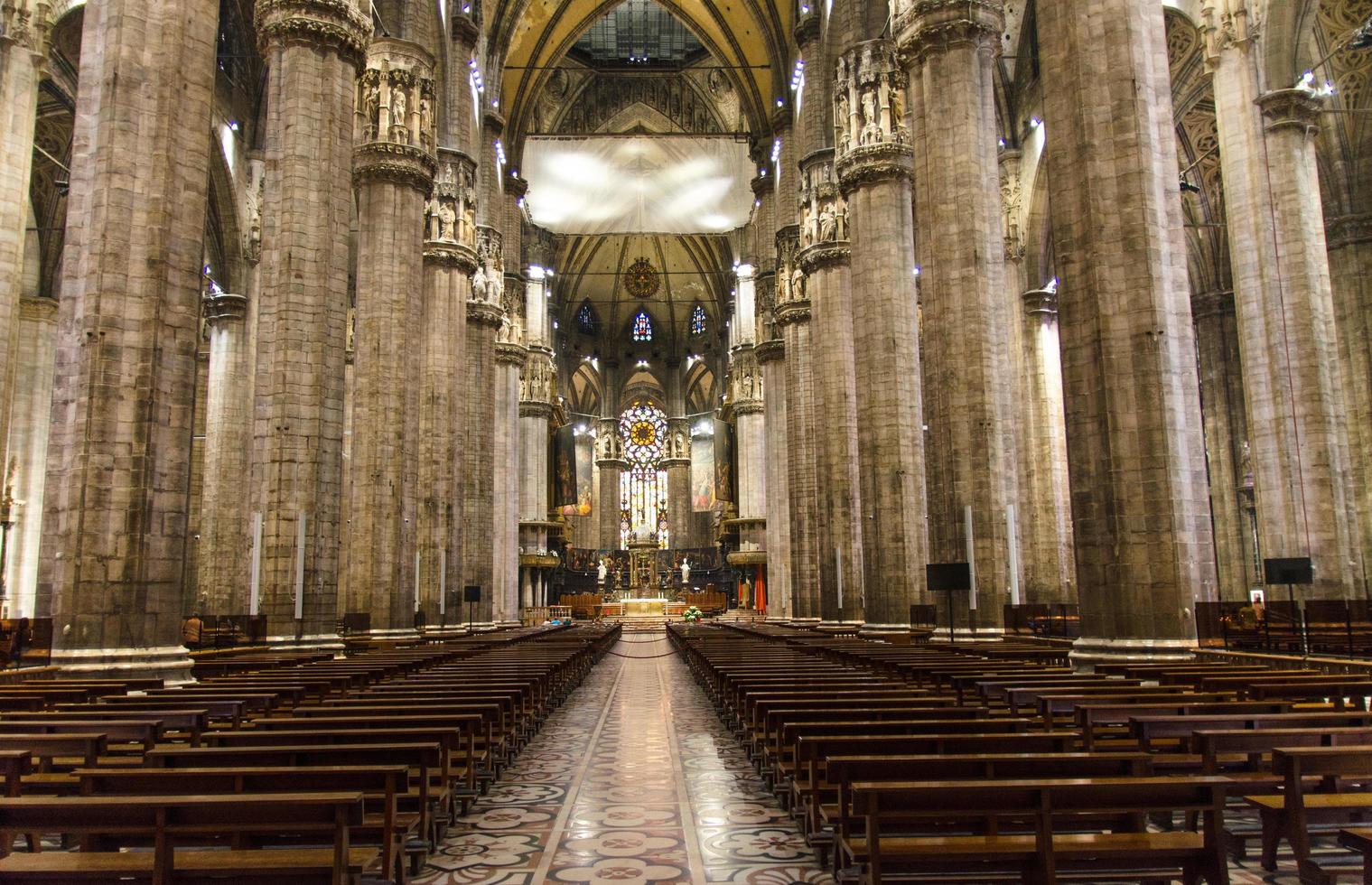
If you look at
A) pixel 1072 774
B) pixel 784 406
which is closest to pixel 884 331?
pixel 784 406

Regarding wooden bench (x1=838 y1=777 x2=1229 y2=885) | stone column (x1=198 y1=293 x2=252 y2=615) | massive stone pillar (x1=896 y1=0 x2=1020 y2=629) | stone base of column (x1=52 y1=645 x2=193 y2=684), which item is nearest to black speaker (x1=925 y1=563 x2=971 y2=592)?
massive stone pillar (x1=896 y1=0 x2=1020 y2=629)

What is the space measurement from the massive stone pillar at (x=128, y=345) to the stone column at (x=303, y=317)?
13.1ft

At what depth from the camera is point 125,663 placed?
10305 mm

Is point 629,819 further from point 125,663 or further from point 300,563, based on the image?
point 300,563

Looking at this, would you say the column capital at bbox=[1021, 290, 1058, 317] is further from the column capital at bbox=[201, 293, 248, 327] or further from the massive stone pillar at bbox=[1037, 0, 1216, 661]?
the column capital at bbox=[201, 293, 248, 327]

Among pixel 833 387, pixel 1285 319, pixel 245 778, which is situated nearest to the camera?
pixel 245 778

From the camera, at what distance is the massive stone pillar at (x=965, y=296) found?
56.5 ft

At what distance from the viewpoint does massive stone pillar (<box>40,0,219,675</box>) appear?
10484mm

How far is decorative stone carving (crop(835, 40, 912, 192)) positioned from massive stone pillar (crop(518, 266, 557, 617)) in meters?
27.3

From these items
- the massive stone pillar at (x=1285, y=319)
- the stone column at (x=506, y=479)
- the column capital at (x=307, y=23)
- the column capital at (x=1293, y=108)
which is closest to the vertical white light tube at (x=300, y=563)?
the column capital at (x=307, y=23)

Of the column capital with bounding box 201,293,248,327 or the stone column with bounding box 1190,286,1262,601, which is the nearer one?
the column capital with bounding box 201,293,248,327

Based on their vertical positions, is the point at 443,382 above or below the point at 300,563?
above

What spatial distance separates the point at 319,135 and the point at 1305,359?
60.6ft

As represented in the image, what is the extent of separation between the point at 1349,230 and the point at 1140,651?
21.9 m
